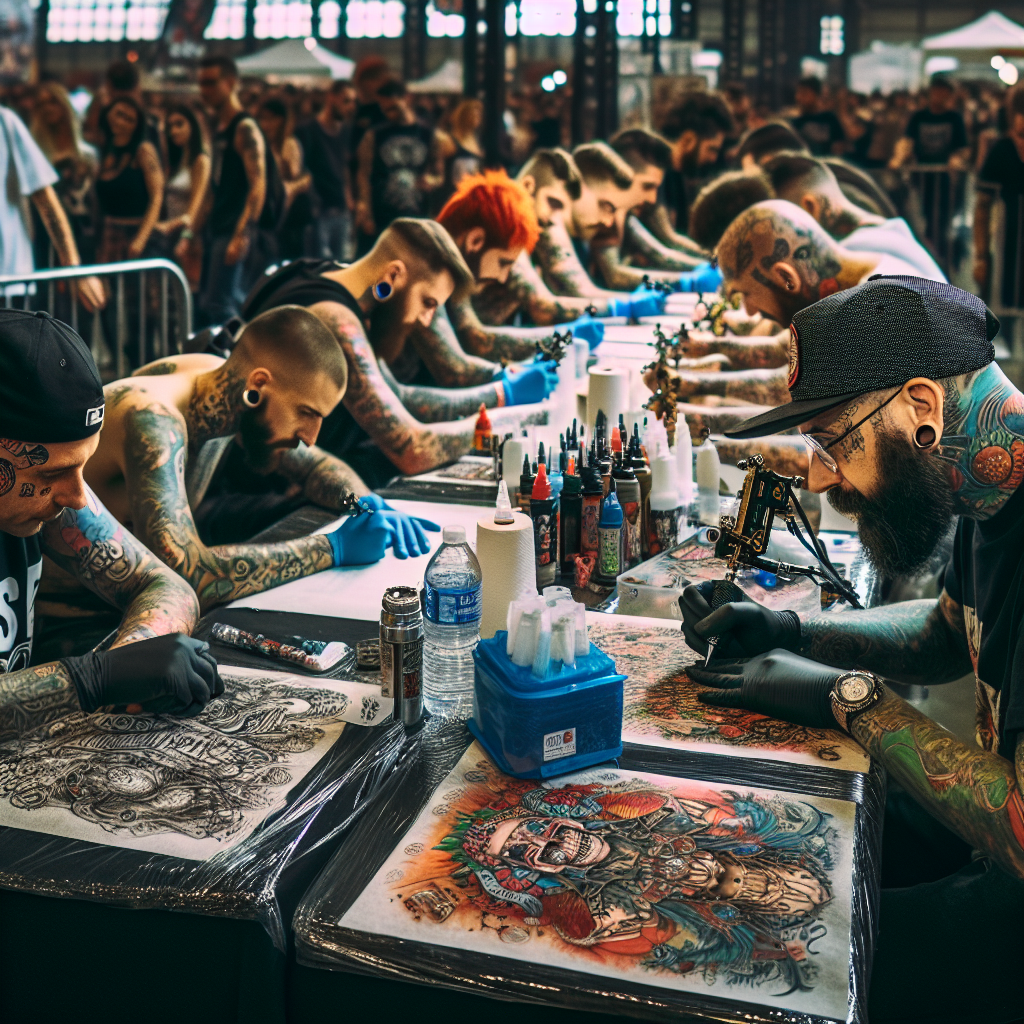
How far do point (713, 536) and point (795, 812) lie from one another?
0.84 meters

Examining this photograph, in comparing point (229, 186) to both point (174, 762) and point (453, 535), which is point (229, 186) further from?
point (174, 762)

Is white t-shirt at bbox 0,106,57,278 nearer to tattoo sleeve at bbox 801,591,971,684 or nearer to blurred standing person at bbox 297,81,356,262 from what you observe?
blurred standing person at bbox 297,81,356,262

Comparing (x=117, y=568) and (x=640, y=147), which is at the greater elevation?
(x=640, y=147)

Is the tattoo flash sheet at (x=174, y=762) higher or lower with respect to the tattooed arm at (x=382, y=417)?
lower

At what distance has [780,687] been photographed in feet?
6.20

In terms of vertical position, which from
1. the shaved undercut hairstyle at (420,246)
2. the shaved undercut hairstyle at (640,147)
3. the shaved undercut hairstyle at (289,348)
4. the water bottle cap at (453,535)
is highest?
the shaved undercut hairstyle at (640,147)

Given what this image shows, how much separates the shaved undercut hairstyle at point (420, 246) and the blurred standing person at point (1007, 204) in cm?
669

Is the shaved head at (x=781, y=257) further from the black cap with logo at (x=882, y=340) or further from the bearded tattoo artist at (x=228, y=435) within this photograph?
the black cap with logo at (x=882, y=340)

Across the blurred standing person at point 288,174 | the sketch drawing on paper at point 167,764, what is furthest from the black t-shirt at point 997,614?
→ the blurred standing person at point 288,174

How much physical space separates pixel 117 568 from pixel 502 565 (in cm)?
82

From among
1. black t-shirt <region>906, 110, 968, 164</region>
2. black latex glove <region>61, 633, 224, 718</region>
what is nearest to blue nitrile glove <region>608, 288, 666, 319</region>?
black latex glove <region>61, 633, 224, 718</region>

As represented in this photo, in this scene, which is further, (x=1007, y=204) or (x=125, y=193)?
(x=1007, y=204)

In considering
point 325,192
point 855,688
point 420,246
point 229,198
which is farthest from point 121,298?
point 855,688

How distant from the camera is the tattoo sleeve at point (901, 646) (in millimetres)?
2129
